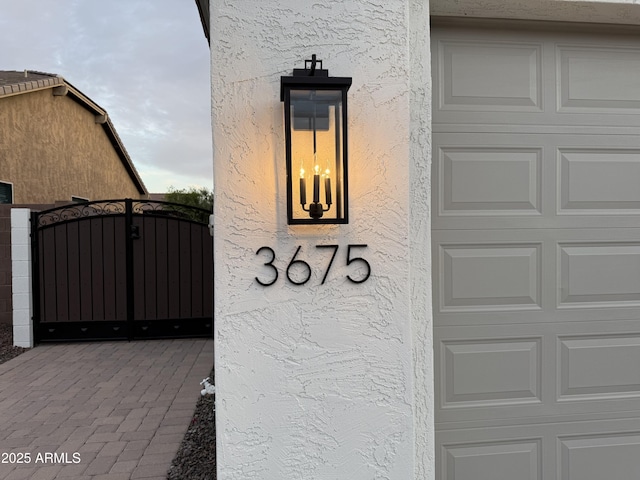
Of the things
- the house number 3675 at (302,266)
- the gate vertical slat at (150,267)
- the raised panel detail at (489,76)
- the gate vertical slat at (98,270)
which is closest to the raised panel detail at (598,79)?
the raised panel detail at (489,76)

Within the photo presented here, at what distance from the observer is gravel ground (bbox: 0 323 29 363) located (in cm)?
551

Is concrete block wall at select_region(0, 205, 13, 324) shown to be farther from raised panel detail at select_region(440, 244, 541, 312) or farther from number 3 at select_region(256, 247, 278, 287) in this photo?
raised panel detail at select_region(440, 244, 541, 312)

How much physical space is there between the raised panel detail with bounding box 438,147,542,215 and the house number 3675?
592 mm

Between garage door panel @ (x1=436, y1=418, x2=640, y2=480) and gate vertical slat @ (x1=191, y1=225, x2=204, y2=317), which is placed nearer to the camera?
garage door panel @ (x1=436, y1=418, x2=640, y2=480)

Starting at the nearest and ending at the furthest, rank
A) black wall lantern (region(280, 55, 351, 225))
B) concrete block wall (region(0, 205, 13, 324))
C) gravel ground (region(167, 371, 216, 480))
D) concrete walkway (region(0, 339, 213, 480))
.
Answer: black wall lantern (region(280, 55, 351, 225)) → gravel ground (region(167, 371, 216, 480)) → concrete walkway (region(0, 339, 213, 480)) → concrete block wall (region(0, 205, 13, 324))

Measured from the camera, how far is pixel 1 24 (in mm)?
9953

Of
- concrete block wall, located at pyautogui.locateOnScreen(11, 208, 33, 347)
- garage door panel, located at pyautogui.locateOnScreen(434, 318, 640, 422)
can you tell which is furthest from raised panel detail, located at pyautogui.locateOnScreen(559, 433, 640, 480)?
concrete block wall, located at pyautogui.locateOnScreen(11, 208, 33, 347)

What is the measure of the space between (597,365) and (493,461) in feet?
2.53

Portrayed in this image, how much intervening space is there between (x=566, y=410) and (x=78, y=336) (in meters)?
6.35

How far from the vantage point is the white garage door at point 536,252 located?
6.87ft

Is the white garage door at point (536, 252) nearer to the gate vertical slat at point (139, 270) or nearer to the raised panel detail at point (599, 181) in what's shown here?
the raised panel detail at point (599, 181)

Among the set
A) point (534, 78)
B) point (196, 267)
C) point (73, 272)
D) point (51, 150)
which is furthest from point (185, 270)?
point (51, 150)

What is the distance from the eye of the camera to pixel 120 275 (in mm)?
6133

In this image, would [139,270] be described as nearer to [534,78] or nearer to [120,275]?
[120,275]
